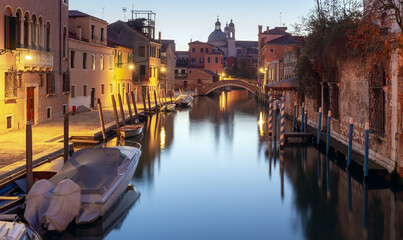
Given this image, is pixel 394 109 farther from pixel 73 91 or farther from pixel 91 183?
pixel 73 91

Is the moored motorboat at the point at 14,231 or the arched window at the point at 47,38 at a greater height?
the arched window at the point at 47,38

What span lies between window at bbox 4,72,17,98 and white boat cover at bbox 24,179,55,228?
29.0 feet

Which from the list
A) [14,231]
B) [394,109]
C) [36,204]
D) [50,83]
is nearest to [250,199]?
[394,109]

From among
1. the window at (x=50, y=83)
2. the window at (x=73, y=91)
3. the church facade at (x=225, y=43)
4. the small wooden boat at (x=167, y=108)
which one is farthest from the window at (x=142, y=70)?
the church facade at (x=225, y=43)

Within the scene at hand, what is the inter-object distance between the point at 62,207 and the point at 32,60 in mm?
9943

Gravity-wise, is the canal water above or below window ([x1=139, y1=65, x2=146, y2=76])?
below

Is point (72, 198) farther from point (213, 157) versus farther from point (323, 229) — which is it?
point (213, 157)

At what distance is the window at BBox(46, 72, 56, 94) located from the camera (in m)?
18.7

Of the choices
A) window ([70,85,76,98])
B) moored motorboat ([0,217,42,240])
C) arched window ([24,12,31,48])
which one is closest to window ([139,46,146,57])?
window ([70,85,76,98])

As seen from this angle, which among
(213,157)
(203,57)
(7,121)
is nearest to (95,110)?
(7,121)

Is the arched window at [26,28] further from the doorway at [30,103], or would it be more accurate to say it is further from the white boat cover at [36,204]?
the white boat cover at [36,204]

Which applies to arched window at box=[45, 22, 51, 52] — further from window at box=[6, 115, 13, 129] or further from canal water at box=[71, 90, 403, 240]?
canal water at box=[71, 90, 403, 240]

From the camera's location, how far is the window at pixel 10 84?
15039 mm

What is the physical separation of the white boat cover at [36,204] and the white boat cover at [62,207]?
3.0 inches
